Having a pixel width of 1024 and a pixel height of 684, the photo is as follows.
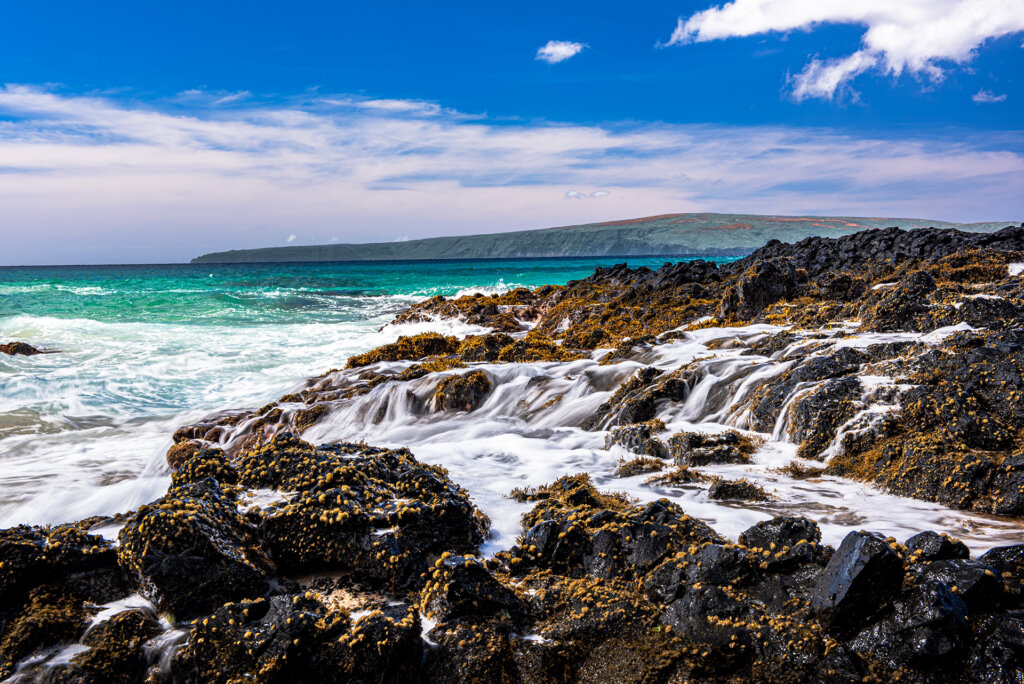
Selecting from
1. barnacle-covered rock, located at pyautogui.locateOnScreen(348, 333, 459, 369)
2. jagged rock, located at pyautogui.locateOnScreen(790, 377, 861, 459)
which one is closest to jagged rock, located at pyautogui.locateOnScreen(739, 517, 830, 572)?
jagged rock, located at pyautogui.locateOnScreen(790, 377, 861, 459)

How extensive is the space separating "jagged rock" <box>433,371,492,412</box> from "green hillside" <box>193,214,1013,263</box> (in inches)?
5088

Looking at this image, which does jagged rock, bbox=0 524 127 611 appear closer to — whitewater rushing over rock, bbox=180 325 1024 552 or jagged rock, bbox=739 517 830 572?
whitewater rushing over rock, bbox=180 325 1024 552

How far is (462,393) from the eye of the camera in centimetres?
1014

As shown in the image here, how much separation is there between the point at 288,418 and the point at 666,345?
751 cm

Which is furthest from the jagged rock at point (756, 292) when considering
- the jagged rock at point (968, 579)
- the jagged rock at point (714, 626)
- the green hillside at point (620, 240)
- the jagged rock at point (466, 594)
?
the green hillside at point (620, 240)

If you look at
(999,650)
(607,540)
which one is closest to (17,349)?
(607,540)

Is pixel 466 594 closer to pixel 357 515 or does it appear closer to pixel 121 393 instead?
pixel 357 515

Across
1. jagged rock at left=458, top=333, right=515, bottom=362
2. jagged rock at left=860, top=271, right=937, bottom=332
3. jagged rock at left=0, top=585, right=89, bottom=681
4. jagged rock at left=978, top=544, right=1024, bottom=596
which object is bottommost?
jagged rock at left=0, top=585, right=89, bottom=681

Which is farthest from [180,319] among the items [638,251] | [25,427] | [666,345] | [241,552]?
[638,251]

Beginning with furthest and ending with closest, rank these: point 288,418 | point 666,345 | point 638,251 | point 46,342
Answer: point 638,251
point 46,342
point 666,345
point 288,418

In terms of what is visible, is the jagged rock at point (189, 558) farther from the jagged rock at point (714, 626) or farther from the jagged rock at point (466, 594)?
the jagged rock at point (714, 626)

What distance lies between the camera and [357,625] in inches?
141

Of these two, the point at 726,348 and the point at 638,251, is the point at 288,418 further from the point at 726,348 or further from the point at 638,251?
the point at 638,251

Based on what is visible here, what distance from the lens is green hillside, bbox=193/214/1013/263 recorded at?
440 ft
